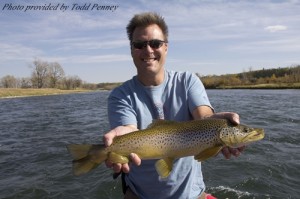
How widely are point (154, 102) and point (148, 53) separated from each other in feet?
1.77

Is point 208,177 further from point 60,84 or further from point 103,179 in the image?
point 60,84

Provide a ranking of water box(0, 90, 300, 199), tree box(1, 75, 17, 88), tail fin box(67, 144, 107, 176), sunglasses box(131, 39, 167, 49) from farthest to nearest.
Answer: tree box(1, 75, 17, 88) < water box(0, 90, 300, 199) < sunglasses box(131, 39, 167, 49) < tail fin box(67, 144, 107, 176)

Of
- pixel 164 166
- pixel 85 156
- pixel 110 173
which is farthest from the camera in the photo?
pixel 110 173

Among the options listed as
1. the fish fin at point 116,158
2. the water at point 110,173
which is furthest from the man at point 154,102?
the water at point 110,173

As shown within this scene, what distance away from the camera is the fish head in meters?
3.44

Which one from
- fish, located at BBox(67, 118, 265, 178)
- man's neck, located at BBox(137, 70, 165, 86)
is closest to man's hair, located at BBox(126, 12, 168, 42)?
man's neck, located at BBox(137, 70, 165, 86)

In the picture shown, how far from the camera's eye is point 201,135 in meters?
3.40

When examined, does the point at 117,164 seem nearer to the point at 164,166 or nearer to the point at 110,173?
the point at 164,166

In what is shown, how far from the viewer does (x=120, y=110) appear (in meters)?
3.78

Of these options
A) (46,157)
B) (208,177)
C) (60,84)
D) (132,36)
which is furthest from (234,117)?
(60,84)

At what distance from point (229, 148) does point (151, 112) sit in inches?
36.3

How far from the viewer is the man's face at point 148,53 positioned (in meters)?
3.79

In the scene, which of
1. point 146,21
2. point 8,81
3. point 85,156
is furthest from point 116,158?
point 8,81

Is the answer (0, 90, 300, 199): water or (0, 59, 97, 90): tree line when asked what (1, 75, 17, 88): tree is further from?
(0, 90, 300, 199): water
